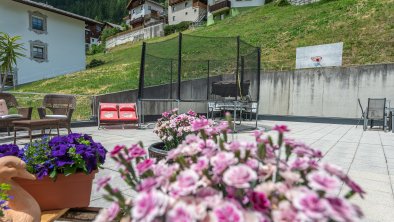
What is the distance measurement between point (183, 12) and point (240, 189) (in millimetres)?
58142

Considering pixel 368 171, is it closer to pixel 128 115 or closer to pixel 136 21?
pixel 128 115

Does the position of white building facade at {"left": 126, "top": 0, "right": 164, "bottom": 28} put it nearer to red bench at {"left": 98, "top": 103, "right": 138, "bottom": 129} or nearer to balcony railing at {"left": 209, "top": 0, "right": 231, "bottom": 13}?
balcony railing at {"left": 209, "top": 0, "right": 231, "bottom": 13}

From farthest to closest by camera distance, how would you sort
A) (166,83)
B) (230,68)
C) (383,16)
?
(383,16)
(230,68)
(166,83)

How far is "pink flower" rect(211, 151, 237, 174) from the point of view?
2.49 feet

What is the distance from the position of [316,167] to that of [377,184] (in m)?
3.16

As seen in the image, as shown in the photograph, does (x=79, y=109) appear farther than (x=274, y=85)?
No

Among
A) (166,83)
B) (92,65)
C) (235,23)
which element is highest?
(235,23)

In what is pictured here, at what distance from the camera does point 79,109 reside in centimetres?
946

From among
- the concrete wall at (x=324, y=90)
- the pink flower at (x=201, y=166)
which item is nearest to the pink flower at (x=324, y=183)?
the pink flower at (x=201, y=166)

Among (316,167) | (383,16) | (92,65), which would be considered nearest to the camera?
(316,167)

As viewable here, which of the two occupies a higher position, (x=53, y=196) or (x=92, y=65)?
(x=92, y=65)

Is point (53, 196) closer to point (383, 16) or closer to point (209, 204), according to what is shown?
point (209, 204)

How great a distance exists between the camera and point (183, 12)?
181 feet

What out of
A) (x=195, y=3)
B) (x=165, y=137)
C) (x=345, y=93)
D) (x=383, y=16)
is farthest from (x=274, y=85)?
(x=195, y=3)
